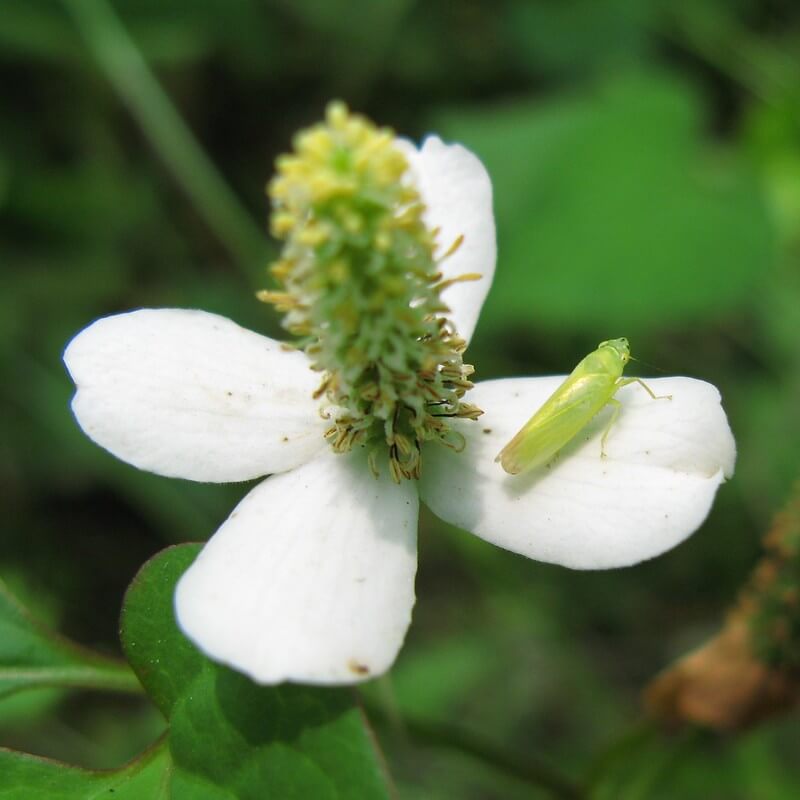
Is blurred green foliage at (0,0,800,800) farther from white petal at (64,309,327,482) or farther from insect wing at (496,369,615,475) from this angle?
insect wing at (496,369,615,475)

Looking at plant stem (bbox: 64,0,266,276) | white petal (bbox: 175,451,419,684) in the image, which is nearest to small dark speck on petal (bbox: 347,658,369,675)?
white petal (bbox: 175,451,419,684)

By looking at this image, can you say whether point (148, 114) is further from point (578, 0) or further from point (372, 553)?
point (372, 553)

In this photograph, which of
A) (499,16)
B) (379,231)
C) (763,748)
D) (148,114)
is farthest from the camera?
(499,16)

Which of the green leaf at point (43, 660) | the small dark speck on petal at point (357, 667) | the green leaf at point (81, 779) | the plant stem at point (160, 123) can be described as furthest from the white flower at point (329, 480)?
the plant stem at point (160, 123)

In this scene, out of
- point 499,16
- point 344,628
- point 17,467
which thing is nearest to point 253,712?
point 344,628

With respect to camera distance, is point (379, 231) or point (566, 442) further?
point (566, 442)

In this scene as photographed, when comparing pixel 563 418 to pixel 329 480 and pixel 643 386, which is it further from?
pixel 329 480

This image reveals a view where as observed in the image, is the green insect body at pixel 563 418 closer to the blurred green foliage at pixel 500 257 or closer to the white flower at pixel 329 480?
the white flower at pixel 329 480
